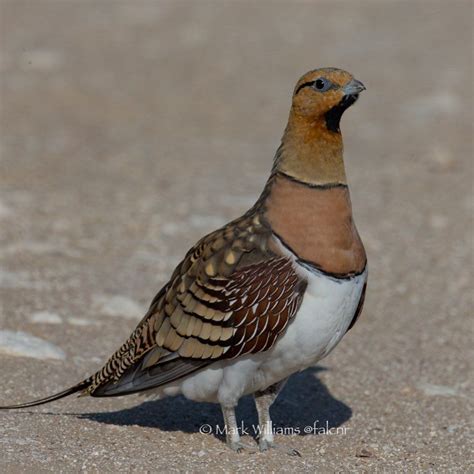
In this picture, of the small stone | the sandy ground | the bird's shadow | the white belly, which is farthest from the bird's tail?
the small stone

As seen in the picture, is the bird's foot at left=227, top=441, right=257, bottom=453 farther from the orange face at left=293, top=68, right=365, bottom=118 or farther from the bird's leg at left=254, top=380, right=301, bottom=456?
the orange face at left=293, top=68, right=365, bottom=118

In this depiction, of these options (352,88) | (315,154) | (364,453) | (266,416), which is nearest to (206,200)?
(266,416)

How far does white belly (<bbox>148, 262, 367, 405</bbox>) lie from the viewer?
5359mm

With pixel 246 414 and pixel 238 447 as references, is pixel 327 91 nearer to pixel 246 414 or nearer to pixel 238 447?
pixel 238 447

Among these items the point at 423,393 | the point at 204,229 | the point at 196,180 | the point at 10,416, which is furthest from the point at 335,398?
the point at 196,180

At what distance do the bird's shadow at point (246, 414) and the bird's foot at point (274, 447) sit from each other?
308mm

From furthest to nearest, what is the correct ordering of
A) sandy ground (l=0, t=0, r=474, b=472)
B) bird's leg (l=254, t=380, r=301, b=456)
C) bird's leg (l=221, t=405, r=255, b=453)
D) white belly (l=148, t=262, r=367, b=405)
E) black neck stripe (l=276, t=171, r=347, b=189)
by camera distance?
sandy ground (l=0, t=0, r=474, b=472)
bird's leg (l=254, t=380, r=301, b=456)
bird's leg (l=221, t=405, r=255, b=453)
black neck stripe (l=276, t=171, r=347, b=189)
white belly (l=148, t=262, r=367, b=405)

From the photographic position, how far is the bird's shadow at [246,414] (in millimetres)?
6324

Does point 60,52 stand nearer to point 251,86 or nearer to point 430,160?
point 251,86

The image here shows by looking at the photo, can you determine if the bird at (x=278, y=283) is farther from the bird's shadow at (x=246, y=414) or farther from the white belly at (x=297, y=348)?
the bird's shadow at (x=246, y=414)

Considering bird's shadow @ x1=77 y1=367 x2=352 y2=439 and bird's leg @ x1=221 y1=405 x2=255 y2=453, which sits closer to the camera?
bird's leg @ x1=221 y1=405 x2=255 y2=453

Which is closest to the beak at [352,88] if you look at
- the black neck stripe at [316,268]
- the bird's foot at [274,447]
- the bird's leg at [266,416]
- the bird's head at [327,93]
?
the bird's head at [327,93]

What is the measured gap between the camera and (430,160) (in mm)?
12148

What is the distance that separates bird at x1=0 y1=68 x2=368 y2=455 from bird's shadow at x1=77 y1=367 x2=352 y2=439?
24.6 inches
